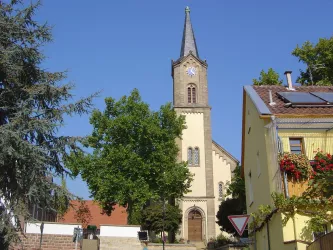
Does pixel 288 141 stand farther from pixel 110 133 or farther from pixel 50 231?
pixel 110 133

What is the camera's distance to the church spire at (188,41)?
1966 inches

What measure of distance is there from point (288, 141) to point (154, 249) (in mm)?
16083

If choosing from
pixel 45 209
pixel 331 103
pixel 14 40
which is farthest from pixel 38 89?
pixel 331 103

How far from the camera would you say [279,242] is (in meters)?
13.6

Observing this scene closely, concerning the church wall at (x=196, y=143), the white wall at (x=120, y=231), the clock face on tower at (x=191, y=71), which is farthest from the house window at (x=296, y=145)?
the clock face on tower at (x=191, y=71)

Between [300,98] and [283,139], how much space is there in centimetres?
252

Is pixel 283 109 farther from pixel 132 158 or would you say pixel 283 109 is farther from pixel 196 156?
pixel 196 156

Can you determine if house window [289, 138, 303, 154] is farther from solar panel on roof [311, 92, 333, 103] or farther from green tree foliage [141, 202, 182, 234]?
green tree foliage [141, 202, 182, 234]

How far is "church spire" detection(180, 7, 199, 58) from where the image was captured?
4994 cm

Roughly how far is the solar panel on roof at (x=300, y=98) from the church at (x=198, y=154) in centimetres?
2492

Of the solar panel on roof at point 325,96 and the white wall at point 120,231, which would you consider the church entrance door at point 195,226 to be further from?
the solar panel on roof at point 325,96

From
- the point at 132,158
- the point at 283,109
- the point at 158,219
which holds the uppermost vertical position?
the point at 132,158

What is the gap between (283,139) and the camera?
1475cm

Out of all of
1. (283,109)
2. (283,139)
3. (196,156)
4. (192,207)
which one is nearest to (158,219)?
(192,207)
